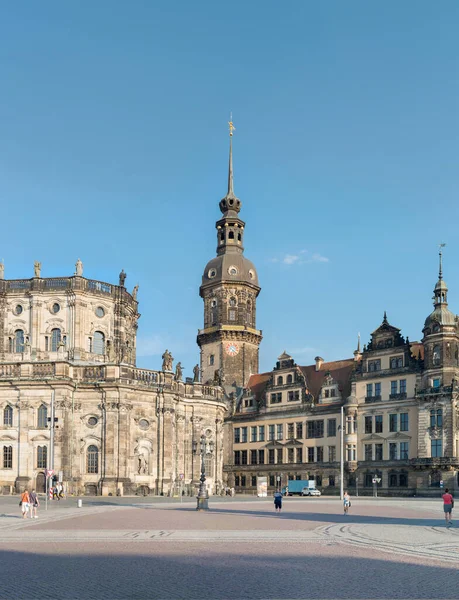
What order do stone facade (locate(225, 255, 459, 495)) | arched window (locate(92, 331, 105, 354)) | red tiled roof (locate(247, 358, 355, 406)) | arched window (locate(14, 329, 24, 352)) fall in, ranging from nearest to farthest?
stone facade (locate(225, 255, 459, 495)) < arched window (locate(14, 329, 24, 352)) < arched window (locate(92, 331, 105, 354)) < red tiled roof (locate(247, 358, 355, 406))

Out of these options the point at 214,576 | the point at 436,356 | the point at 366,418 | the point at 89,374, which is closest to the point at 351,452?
the point at 366,418

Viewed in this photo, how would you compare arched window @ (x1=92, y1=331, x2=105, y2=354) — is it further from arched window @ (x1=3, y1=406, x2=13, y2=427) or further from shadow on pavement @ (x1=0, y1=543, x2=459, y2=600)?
shadow on pavement @ (x1=0, y1=543, x2=459, y2=600)

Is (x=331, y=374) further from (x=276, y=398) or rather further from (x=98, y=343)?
(x=98, y=343)

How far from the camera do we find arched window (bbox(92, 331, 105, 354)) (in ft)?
281

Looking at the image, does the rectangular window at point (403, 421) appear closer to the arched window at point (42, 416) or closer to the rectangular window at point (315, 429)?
the rectangular window at point (315, 429)

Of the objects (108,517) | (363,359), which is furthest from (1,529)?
(363,359)

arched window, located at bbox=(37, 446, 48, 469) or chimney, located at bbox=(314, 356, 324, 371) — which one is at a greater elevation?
chimney, located at bbox=(314, 356, 324, 371)

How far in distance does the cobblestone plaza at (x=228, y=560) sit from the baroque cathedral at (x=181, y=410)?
36129 millimetres

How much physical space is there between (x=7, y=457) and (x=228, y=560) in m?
57.6

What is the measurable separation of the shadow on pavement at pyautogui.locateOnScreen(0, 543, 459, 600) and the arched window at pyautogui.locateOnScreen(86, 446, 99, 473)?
176 feet

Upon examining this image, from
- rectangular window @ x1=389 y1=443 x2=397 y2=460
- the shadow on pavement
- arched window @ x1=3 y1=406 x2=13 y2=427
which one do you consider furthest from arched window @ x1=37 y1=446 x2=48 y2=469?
the shadow on pavement

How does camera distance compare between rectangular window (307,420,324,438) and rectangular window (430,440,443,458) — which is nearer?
rectangular window (430,440,443,458)

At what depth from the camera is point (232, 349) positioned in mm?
113688

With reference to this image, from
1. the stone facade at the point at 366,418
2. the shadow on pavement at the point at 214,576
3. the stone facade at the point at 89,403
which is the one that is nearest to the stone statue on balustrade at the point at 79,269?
the stone facade at the point at 89,403
